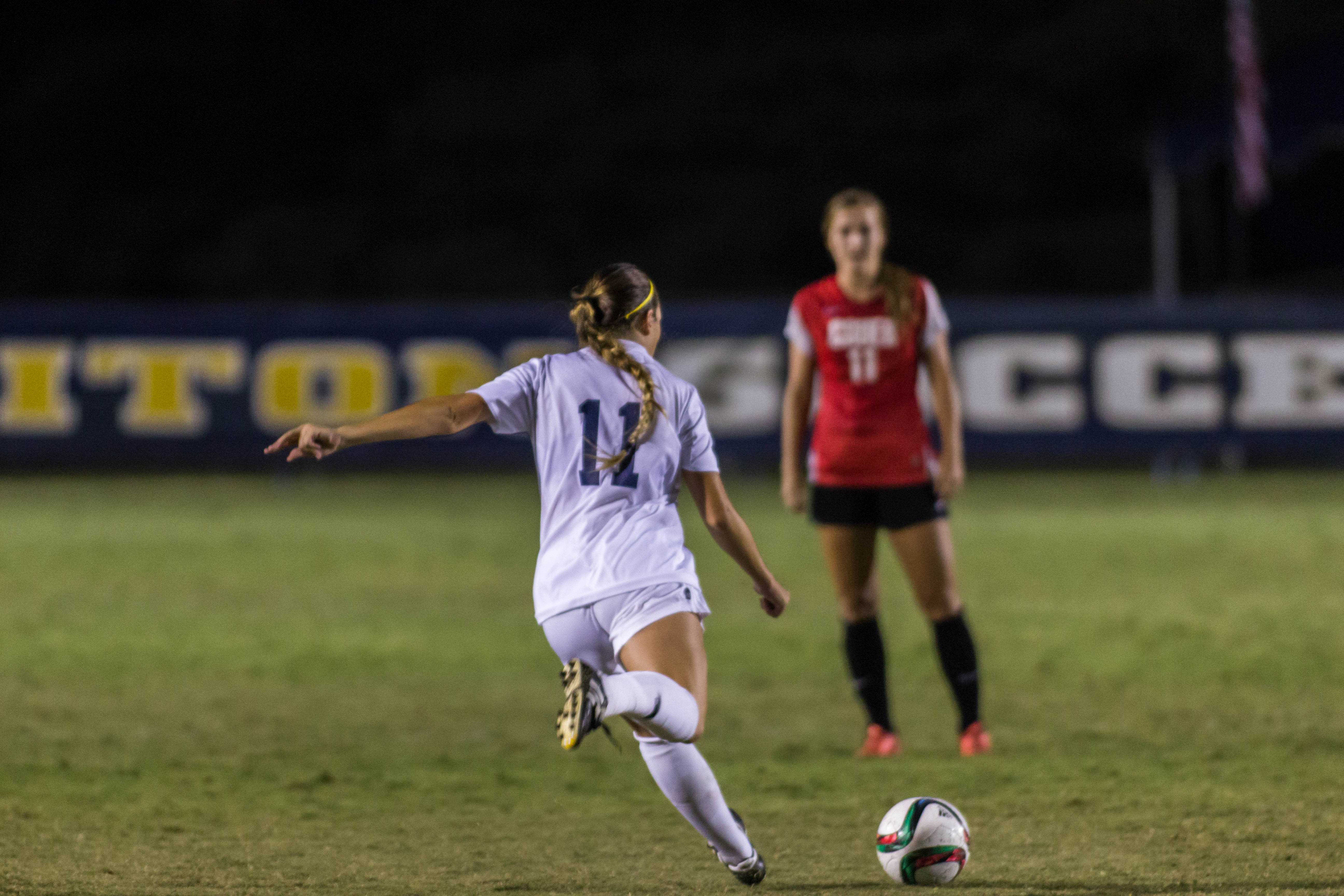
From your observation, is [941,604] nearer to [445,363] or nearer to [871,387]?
[871,387]

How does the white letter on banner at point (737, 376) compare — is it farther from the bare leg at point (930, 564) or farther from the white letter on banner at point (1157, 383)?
the bare leg at point (930, 564)

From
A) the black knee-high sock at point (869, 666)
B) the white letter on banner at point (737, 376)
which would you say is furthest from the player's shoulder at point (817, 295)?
the white letter on banner at point (737, 376)

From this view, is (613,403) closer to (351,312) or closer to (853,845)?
(853,845)

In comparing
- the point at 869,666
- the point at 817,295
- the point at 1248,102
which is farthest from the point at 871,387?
the point at 1248,102

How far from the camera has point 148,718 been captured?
25.7ft

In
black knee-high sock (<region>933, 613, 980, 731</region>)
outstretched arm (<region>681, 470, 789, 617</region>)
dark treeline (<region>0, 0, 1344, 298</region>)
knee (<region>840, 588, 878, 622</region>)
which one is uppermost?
dark treeline (<region>0, 0, 1344, 298</region>)

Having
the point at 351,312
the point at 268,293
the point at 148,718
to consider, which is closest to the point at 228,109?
the point at 268,293

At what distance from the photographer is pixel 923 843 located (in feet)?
16.1

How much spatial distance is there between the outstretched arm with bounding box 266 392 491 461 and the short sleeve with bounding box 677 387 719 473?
0.55 metres

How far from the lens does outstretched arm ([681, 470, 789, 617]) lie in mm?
4746

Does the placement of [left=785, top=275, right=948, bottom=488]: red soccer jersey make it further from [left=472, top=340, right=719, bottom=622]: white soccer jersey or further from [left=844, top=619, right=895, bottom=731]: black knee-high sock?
[left=472, top=340, right=719, bottom=622]: white soccer jersey

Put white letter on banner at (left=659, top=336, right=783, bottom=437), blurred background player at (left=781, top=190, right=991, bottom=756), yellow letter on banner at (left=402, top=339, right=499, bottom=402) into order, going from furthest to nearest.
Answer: yellow letter on banner at (left=402, top=339, right=499, bottom=402), white letter on banner at (left=659, top=336, right=783, bottom=437), blurred background player at (left=781, top=190, right=991, bottom=756)

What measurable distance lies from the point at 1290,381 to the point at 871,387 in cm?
1399

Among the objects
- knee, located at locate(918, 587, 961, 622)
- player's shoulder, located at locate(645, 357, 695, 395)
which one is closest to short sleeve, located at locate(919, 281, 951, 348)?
knee, located at locate(918, 587, 961, 622)
